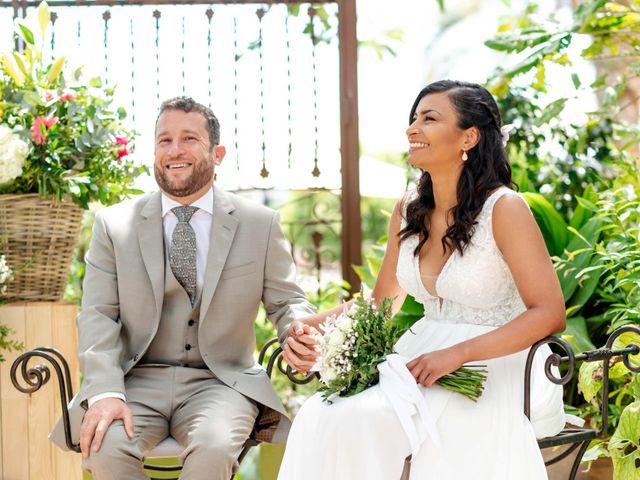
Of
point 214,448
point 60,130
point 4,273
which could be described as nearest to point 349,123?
point 60,130

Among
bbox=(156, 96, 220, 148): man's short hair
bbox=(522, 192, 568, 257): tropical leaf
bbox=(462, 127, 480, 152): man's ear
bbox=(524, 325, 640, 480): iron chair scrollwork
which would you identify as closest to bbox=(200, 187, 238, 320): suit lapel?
bbox=(156, 96, 220, 148): man's short hair

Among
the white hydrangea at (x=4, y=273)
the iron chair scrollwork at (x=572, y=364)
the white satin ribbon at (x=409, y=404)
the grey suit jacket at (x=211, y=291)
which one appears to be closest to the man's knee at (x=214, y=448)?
the grey suit jacket at (x=211, y=291)

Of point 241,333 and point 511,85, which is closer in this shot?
point 241,333

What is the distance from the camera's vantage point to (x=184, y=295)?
12.3 feet

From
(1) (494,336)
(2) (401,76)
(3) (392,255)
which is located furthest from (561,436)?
(2) (401,76)

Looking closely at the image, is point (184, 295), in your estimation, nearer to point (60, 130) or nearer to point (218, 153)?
point (218, 153)

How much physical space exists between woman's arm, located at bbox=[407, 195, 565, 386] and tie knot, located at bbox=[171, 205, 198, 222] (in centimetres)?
122

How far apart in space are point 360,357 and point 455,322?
50 cm

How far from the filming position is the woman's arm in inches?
121

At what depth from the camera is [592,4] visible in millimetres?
5102

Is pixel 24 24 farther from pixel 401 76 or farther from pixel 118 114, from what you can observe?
pixel 401 76

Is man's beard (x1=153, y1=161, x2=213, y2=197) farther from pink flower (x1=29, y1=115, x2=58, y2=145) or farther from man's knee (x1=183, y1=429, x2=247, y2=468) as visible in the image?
man's knee (x1=183, y1=429, x2=247, y2=468)

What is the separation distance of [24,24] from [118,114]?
1.93ft

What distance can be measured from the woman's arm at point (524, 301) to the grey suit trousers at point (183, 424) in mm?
766
